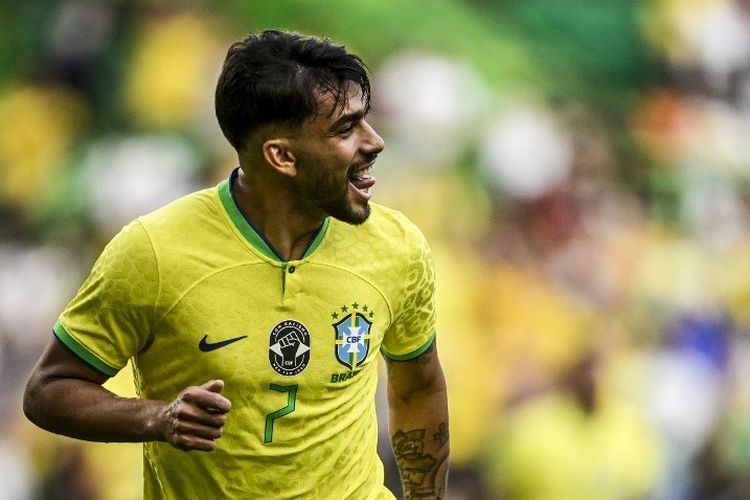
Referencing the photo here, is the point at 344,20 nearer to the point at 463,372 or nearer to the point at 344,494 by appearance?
the point at 463,372

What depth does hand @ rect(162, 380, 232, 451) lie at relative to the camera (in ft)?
10.2

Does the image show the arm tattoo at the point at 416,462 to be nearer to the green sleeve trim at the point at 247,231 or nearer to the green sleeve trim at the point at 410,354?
the green sleeve trim at the point at 410,354

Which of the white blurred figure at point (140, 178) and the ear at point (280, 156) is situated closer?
the ear at point (280, 156)

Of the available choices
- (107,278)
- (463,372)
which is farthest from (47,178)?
(107,278)

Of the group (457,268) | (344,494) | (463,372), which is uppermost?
(457,268)

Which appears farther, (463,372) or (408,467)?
(463,372)

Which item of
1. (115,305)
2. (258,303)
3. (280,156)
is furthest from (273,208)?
(115,305)

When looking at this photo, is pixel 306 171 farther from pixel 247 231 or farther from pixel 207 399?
pixel 207 399

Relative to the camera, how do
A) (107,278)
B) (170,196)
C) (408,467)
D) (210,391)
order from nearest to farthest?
(210,391)
(107,278)
(408,467)
(170,196)

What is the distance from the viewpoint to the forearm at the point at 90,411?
10.8 ft

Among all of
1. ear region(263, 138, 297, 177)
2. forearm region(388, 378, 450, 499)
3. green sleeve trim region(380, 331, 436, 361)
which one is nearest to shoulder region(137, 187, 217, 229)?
ear region(263, 138, 297, 177)

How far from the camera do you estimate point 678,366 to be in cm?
744

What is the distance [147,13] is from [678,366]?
10.9 ft

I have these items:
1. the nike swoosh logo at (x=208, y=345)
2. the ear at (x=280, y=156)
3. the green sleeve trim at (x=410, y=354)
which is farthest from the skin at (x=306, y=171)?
the green sleeve trim at (x=410, y=354)
